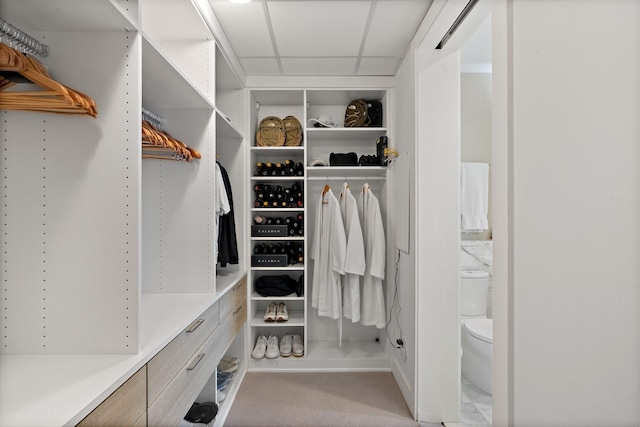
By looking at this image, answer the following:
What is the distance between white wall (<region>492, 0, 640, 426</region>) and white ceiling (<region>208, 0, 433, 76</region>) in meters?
0.97

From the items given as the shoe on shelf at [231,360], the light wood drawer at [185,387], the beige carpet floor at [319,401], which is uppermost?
the light wood drawer at [185,387]

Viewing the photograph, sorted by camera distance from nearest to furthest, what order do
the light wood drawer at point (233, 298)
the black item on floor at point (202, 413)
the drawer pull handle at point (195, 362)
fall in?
the drawer pull handle at point (195, 362)
the black item on floor at point (202, 413)
the light wood drawer at point (233, 298)

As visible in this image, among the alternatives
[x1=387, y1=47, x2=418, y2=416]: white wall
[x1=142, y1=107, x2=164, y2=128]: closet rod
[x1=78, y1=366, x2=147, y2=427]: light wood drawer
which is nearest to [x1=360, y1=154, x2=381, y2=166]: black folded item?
[x1=387, y1=47, x2=418, y2=416]: white wall

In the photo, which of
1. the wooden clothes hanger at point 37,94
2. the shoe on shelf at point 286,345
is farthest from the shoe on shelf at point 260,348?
the wooden clothes hanger at point 37,94

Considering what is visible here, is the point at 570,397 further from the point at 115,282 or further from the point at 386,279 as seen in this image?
the point at 386,279

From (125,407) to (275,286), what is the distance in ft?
5.76

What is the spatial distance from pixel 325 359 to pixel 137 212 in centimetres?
208

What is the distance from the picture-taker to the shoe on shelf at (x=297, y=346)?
2.60m

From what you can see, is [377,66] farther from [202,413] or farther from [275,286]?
[202,413]

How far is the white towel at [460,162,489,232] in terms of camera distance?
2.67 metres

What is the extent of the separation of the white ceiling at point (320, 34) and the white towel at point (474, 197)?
1.08 m

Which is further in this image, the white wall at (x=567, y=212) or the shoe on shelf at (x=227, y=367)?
the shoe on shelf at (x=227, y=367)

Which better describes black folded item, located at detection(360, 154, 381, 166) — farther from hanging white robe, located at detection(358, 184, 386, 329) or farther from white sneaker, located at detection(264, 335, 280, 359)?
white sneaker, located at detection(264, 335, 280, 359)

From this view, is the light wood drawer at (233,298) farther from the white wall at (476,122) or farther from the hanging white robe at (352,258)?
the white wall at (476,122)
